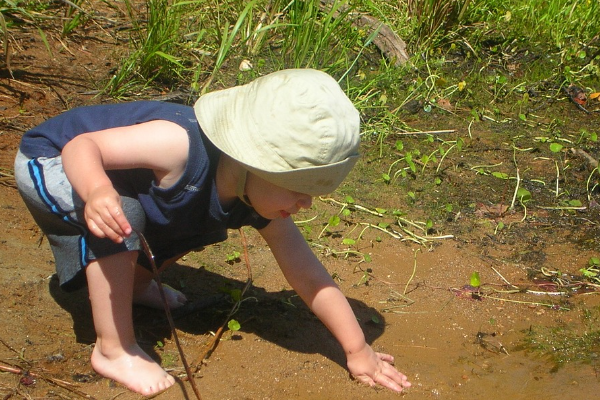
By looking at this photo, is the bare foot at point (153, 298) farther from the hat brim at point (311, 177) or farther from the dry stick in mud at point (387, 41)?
the dry stick in mud at point (387, 41)

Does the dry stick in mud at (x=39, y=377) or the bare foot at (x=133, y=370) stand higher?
the bare foot at (x=133, y=370)

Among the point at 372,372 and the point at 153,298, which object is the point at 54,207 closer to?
the point at 153,298

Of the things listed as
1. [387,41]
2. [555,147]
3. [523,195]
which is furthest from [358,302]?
[387,41]

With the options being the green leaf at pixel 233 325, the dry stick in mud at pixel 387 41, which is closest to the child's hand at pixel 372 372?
the green leaf at pixel 233 325

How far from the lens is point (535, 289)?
10.1 ft

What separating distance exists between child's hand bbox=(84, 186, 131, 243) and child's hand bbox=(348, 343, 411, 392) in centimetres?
99

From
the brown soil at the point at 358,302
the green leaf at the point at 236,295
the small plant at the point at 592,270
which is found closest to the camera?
the brown soil at the point at 358,302

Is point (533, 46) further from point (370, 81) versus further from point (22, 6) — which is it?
point (22, 6)

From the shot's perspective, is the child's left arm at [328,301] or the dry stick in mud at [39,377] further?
the child's left arm at [328,301]

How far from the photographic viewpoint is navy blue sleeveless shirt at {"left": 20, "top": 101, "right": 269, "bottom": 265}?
2260 millimetres

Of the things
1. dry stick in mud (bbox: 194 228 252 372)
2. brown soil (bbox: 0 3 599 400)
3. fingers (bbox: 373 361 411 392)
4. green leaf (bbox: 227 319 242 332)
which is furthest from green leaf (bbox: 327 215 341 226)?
fingers (bbox: 373 361 411 392)

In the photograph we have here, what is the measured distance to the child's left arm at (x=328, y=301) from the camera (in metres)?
2.49

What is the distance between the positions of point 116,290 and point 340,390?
80 cm

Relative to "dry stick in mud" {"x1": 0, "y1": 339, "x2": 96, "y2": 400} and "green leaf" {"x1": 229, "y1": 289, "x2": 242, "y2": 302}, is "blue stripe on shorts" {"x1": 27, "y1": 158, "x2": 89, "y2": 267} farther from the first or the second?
"green leaf" {"x1": 229, "y1": 289, "x2": 242, "y2": 302}
